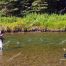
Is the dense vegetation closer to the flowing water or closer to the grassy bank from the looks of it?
the grassy bank

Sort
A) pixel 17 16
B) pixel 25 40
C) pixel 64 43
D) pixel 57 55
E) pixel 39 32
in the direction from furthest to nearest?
pixel 17 16, pixel 39 32, pixel 25 40, pixel 64 43, pixel 57 55

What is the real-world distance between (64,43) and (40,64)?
620 centimetres

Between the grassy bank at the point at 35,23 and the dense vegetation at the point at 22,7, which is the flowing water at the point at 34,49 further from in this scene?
the dense vegetation at the point at 22,7

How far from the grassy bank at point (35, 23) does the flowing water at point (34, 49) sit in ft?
5.29

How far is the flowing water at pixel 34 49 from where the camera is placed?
61.9 feet

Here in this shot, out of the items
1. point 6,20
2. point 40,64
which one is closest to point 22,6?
point 6,20

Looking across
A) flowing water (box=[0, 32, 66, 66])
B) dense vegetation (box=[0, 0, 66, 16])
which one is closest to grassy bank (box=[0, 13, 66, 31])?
flowing water (box=[0, 32, 66, 66])

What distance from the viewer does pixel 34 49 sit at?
22453mm

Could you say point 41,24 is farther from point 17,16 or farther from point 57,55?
point 57,55

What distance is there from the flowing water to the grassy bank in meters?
1.61

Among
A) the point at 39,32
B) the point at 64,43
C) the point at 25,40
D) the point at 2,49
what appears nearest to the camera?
the point at 2,49

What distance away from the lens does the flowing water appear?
18875 mm

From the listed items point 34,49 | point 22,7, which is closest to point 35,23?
point 22,7

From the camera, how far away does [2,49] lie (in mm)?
22266
